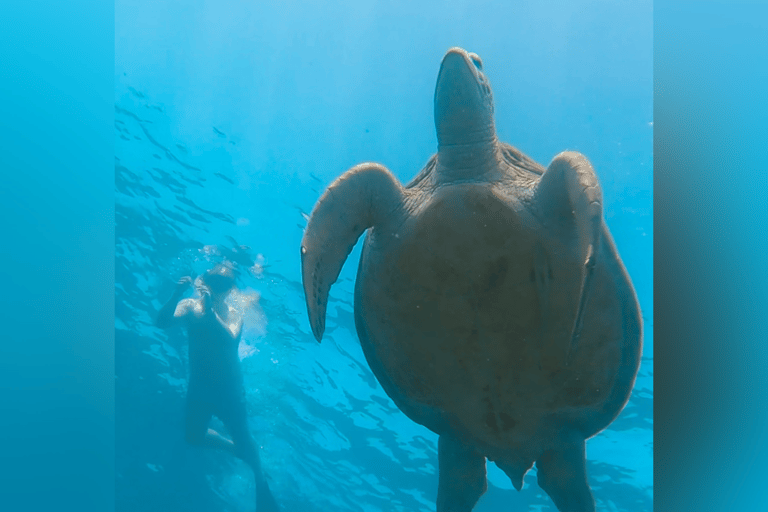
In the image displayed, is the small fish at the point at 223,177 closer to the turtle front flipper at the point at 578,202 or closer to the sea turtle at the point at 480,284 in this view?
the sea turtle at the point at 480,284

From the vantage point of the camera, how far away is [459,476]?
302cm

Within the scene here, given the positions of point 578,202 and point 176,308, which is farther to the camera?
point 176,308

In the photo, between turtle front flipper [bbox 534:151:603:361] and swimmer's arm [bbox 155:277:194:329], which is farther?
swimmer's arm [bbox 155:277:194:329]

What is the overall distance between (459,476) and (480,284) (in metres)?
1.46

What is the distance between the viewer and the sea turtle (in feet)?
7.27

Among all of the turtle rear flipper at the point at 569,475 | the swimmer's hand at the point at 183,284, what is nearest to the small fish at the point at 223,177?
the swimmer's hand at the point at 183,284

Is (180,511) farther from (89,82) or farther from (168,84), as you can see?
(89,82)

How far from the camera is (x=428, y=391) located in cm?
270

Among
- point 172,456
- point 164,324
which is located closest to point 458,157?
point 164,324

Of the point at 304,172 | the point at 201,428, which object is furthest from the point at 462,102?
the point at 201,428

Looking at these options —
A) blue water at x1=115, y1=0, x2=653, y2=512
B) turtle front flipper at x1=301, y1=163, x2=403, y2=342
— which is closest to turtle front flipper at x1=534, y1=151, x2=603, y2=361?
turtle front flipper at x1=301, y1=163, x2=403, y2=342

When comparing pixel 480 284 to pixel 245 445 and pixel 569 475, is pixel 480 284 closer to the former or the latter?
pixel 569 475

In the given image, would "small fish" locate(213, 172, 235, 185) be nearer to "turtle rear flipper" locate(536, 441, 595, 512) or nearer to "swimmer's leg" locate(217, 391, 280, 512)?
"swimmer's leg" locate(217, 391, 280, 512)

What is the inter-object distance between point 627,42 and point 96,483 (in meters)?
7.47
